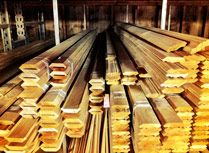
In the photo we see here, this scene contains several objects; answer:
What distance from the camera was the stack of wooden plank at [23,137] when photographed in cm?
141

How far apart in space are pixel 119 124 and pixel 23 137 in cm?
70

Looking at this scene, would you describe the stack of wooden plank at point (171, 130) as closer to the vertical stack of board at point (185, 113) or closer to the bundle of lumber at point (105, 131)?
the vertical stack of board at point (185, 113)

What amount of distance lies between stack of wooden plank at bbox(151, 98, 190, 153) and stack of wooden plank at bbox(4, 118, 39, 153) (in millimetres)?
914

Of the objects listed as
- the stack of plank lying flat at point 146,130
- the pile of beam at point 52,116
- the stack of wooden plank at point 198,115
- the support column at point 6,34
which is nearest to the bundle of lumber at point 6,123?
the pile of beam at point 52,116

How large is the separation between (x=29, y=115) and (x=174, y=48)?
1.20m

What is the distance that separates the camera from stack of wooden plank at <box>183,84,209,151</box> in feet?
5.44

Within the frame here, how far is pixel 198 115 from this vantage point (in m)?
1.69

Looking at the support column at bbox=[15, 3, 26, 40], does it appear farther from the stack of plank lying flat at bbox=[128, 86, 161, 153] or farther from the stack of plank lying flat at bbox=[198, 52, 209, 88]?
the stack of plank lying flat at bbox=[198, 52, 209, 88]

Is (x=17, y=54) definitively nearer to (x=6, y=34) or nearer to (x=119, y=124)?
(x=6, y=34)

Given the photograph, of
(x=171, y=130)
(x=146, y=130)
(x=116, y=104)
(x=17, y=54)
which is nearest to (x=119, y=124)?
(x=116, y=104)

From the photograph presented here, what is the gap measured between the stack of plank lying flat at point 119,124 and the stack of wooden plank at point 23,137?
0.58 meters

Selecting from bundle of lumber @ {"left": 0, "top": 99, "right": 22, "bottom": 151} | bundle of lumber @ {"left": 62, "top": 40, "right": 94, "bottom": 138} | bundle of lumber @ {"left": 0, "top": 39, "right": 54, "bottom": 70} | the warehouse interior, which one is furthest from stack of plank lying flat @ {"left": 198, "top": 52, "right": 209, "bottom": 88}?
bundle of lumber @ {"left": 0, "top": 39, "right": 54, "bottom": 70}

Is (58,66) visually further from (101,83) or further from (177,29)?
(177,29)

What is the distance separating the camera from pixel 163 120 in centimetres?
151
